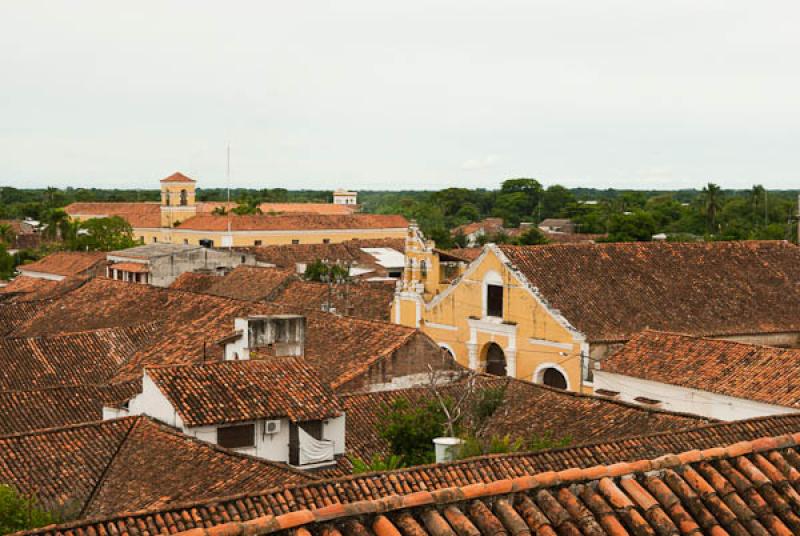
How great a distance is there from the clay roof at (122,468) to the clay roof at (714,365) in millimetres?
10471

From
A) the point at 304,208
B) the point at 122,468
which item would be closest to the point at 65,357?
the point at 122,468

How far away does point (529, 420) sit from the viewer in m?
19.3

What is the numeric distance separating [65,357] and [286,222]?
52557 mm

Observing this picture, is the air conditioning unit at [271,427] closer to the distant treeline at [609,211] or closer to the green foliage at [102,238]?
the distant treeline at [609,211]

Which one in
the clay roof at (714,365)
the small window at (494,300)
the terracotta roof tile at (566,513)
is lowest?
the clay roof at (714,365)

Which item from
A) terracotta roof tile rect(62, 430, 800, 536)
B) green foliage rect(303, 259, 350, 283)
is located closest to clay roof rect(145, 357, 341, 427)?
terracotta roof tile rect(62, 430, 800, 536)

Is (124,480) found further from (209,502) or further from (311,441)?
(209,502)

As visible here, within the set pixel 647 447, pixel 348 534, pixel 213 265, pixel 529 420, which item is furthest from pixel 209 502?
pixel 213 265

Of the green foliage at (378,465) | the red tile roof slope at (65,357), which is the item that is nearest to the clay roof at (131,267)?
the red tile roof slope at (65,357)

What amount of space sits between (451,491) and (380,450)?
1278cm

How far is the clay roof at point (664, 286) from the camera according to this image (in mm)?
27938

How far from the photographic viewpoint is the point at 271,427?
54.9 ft

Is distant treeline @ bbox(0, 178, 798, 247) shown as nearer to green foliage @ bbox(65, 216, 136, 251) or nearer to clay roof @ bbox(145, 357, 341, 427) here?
green foliage @ bbox(65, 216, 136, 251)

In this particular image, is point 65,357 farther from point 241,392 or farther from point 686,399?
point 686,399
